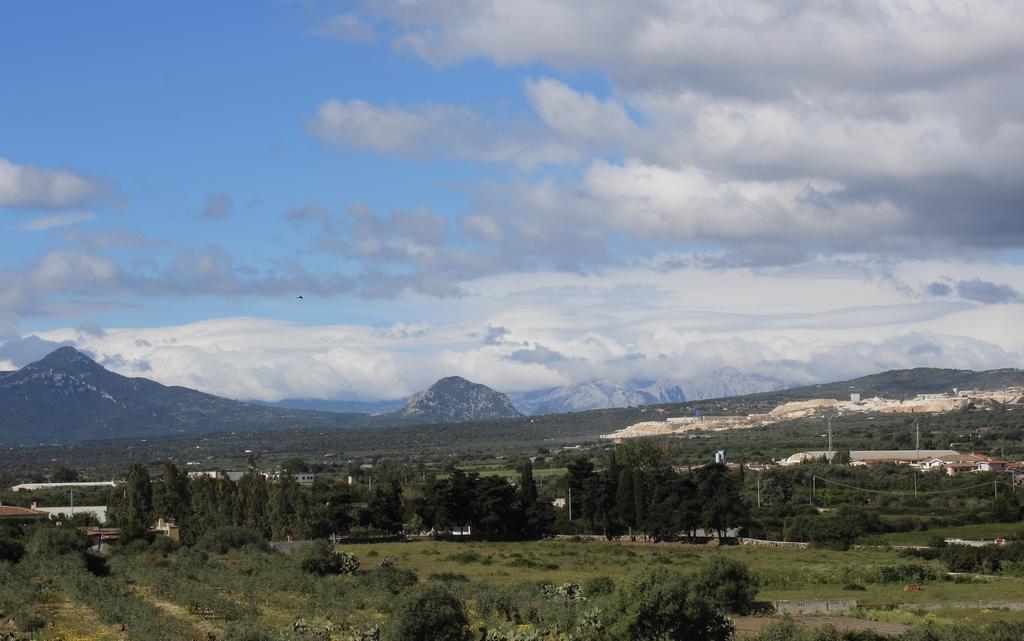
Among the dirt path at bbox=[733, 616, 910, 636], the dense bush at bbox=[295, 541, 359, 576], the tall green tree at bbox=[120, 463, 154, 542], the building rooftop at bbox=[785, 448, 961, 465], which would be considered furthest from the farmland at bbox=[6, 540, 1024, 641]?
the building rooftop at bbox=[785, 448, 961, 465]

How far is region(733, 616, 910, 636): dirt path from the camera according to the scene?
36656 millimetres

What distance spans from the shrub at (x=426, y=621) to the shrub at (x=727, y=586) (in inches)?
452

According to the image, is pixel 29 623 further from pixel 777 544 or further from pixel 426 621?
pixel 777 544

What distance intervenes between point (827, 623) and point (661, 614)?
693 cm

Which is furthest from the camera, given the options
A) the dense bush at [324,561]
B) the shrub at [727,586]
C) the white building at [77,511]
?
the white building at [77,511]

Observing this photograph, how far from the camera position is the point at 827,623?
122 ft

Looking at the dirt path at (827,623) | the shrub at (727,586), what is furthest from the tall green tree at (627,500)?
the dirt path at (827,623)

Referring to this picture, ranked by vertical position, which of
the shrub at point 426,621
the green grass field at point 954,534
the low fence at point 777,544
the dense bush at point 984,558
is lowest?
the low fence at point 777,544

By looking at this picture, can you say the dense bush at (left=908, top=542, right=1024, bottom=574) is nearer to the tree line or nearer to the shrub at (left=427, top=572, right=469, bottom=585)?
the tree line

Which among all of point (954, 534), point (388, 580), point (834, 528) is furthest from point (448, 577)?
point (954, 534)

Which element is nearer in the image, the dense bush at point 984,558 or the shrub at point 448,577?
the shrub at point 448,577

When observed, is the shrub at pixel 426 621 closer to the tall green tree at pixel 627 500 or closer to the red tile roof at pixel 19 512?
the tall green tree at pixel 627 500

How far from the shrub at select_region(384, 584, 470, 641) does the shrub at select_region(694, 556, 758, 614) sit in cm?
1149

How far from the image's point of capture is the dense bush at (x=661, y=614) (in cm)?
3322
